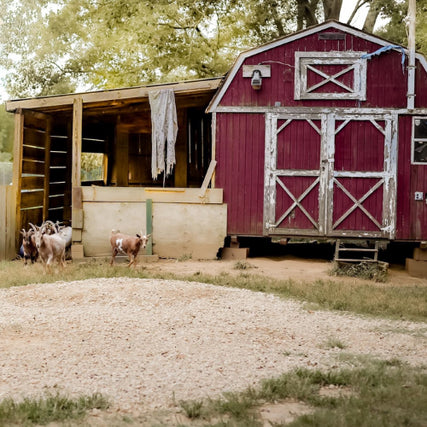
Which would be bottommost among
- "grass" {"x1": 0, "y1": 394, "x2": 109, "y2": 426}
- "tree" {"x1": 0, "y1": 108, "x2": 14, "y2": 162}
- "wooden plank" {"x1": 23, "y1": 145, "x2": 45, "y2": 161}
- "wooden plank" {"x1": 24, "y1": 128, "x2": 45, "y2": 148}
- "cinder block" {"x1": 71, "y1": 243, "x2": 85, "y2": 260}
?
"grass" {"x1": 0, "y1": 394, "x2": 109, "y2": 426}

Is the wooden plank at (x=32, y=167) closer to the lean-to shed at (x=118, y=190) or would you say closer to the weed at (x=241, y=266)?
the lean-to shed at (x=118, y=190)

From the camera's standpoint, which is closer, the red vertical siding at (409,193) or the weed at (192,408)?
the weed at (192,408)

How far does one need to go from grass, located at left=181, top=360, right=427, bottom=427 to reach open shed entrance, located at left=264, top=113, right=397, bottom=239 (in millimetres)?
8964

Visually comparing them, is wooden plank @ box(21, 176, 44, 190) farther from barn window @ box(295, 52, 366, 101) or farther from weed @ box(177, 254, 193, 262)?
barn window @ box(295, 52, 366, 101)

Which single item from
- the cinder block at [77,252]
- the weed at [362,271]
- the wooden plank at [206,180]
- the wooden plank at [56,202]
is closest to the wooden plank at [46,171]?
the wooden plank at [56,202]

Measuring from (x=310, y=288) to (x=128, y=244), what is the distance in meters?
4.18

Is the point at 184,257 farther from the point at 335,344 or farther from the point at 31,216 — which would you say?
the point at 335,344

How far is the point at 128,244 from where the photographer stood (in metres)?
15.2

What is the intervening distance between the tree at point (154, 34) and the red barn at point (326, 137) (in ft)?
29.1

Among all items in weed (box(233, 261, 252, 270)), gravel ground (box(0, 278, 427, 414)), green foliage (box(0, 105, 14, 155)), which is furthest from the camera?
green foliage (box(0, 105, 14, 155))

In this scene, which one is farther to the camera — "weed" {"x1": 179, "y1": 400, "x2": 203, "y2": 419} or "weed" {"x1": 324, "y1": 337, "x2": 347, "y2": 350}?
"weed" {"x1": 324, "y1": 337, "x2": 347, "y2": 350}

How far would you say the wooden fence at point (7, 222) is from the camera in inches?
662

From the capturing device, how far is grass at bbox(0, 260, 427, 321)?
11086 mm

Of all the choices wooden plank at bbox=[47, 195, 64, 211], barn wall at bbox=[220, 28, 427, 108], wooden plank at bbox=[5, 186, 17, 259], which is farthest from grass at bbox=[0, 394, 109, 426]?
wooden plank at bbox=[47, 195, 64, 211]
